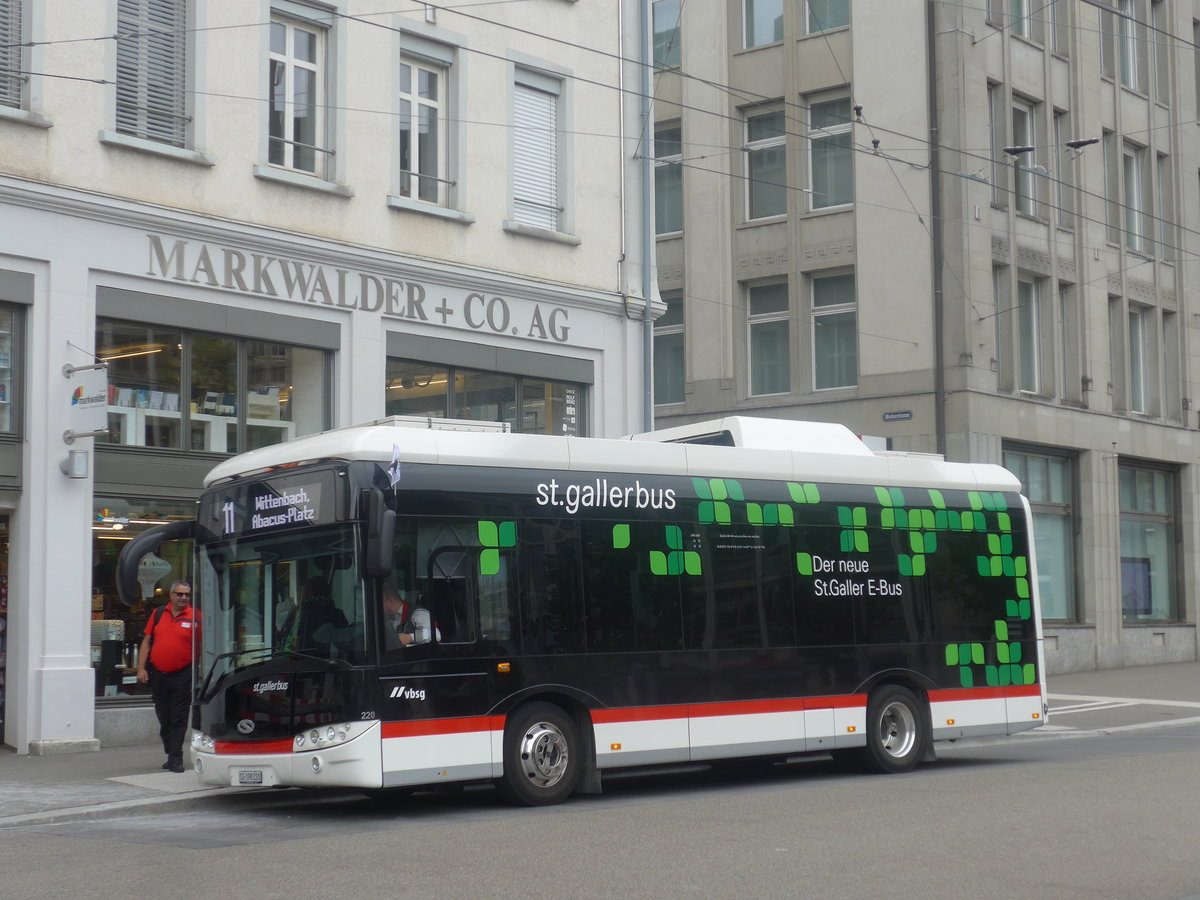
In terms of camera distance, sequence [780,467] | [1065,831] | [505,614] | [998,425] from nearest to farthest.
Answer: [1065,831] < [505,614] < [780,467] < [998,425]

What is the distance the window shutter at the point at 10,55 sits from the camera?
52.8 ft

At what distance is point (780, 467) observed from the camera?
46.9ft

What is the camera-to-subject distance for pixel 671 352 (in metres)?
33.2

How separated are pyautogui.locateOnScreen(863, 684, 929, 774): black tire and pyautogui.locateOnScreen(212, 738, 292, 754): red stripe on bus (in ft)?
18.1

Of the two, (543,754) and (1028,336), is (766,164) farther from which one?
(543,754)

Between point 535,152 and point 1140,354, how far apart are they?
1813 cm

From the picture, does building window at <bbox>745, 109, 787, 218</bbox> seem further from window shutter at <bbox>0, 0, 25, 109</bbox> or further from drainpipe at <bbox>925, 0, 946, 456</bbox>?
window shutter at <bbox>0, 0, 25, 109</bbox>

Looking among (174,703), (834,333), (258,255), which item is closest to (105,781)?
(174,703)

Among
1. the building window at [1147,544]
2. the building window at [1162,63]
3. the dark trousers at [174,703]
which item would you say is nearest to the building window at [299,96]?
the dark trousers at [174,703]

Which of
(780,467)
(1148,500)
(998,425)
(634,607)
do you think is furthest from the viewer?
(1148,500)

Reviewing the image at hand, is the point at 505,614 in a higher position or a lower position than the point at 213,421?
lower

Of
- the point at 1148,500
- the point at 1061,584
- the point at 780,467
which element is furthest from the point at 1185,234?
the point at 780,467

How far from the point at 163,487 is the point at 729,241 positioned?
17.1 m

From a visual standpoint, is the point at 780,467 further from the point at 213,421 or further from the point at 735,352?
the point at 735,352
